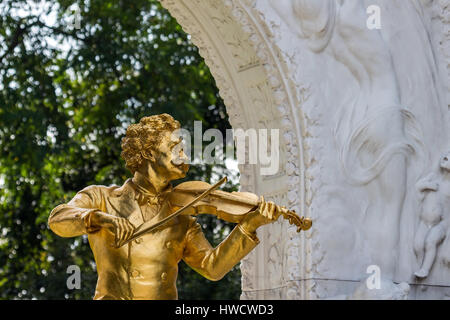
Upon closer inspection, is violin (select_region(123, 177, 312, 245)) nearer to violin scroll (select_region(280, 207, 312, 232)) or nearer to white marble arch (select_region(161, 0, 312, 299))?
violin scroll (select_region(280, 207, 312, 232))

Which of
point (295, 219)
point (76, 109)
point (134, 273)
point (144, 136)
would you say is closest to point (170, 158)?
point (144, 136)

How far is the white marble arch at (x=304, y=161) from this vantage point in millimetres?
6129

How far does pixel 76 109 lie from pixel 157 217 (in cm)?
754

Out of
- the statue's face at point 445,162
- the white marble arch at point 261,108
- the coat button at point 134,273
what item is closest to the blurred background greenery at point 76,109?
the white marble arch at point 261,108

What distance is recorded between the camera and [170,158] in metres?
5.04

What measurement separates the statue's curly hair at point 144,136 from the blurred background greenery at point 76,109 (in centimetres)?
650

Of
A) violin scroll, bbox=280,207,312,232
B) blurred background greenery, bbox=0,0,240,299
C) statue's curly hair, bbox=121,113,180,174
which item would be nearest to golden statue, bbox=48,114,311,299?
statue's curly hair, bbox=121,113,180,174

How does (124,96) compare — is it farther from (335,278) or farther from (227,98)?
(335,278)

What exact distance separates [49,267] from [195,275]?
1.72 m

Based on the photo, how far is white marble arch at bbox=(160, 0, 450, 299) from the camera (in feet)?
20.1

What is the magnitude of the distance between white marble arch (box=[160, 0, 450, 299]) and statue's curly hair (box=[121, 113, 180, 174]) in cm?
137

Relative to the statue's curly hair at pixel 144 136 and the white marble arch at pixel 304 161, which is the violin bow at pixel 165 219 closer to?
the statue's curly hair at pixel 144 136

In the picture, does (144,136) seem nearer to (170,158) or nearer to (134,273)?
(170,158)
